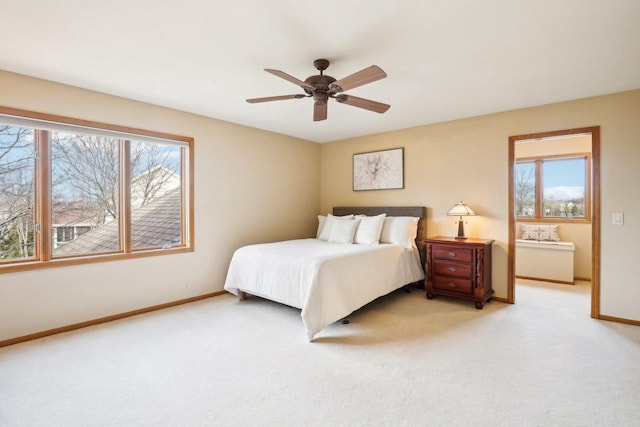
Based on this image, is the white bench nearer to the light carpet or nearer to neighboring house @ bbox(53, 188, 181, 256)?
the light carpet

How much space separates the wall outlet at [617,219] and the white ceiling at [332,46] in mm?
1310

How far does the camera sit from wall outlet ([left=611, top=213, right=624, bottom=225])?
10.9ft

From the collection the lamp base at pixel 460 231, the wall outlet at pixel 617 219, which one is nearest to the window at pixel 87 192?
the lamp base at pixel 460 231

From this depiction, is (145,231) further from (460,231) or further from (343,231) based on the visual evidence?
(460,231)

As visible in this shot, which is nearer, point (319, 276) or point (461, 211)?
point (319, 276)

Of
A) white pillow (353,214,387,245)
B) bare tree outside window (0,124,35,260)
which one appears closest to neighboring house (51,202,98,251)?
bare tree outside window (0,124,35,260)

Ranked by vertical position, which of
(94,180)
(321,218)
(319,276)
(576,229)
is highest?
(94,180)

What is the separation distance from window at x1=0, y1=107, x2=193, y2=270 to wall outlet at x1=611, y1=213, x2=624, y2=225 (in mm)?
4865

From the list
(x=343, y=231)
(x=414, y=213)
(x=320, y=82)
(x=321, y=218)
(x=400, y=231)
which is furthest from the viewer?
(x=321, y=218)

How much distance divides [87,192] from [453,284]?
439 cm

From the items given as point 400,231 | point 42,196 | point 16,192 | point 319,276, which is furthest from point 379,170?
point 16,192

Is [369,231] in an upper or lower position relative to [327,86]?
lower

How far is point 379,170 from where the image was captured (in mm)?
5145

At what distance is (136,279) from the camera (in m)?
3.60
